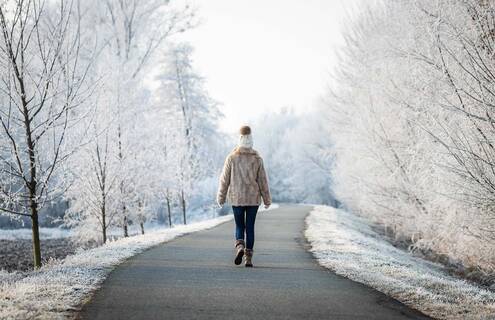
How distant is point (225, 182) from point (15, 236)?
2530 cm

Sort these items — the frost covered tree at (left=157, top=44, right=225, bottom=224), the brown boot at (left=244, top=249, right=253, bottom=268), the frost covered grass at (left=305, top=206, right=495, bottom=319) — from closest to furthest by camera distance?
the frost covered grass at (left=305, top=206, right=495, bottom=319), the brown boot at (left=244, top=249, right=253, bottom=268), the frost covered tree at (left=157, top=44, right=225, bottom=224)

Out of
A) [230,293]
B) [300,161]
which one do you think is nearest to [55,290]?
[230,293]

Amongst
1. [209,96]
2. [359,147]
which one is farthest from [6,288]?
[209,96]

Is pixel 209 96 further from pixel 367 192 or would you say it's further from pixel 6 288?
pixel 6 288

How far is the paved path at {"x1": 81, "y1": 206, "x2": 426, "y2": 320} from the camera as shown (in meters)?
4.99

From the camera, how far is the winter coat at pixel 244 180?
26.6ft

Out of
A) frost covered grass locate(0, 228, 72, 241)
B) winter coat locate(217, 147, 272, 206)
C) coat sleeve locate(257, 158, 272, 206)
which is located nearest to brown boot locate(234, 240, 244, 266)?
winter coat locate(217, 147, 272, 206)

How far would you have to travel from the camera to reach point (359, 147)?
1781cm

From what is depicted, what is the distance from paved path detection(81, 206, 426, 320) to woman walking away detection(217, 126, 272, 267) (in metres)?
0.50

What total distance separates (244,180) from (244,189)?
0.16 meters

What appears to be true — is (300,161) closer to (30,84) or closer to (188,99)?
(188,99)

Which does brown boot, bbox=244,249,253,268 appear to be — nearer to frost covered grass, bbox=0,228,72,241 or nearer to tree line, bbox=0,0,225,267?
tree line, bbox=0,0,225,267

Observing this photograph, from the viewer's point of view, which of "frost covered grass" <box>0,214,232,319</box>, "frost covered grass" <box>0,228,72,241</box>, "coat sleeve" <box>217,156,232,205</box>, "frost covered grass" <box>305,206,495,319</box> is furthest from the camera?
"frost covered grass" <box>0,228,72,241</box>

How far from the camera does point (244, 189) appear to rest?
26.6ft
